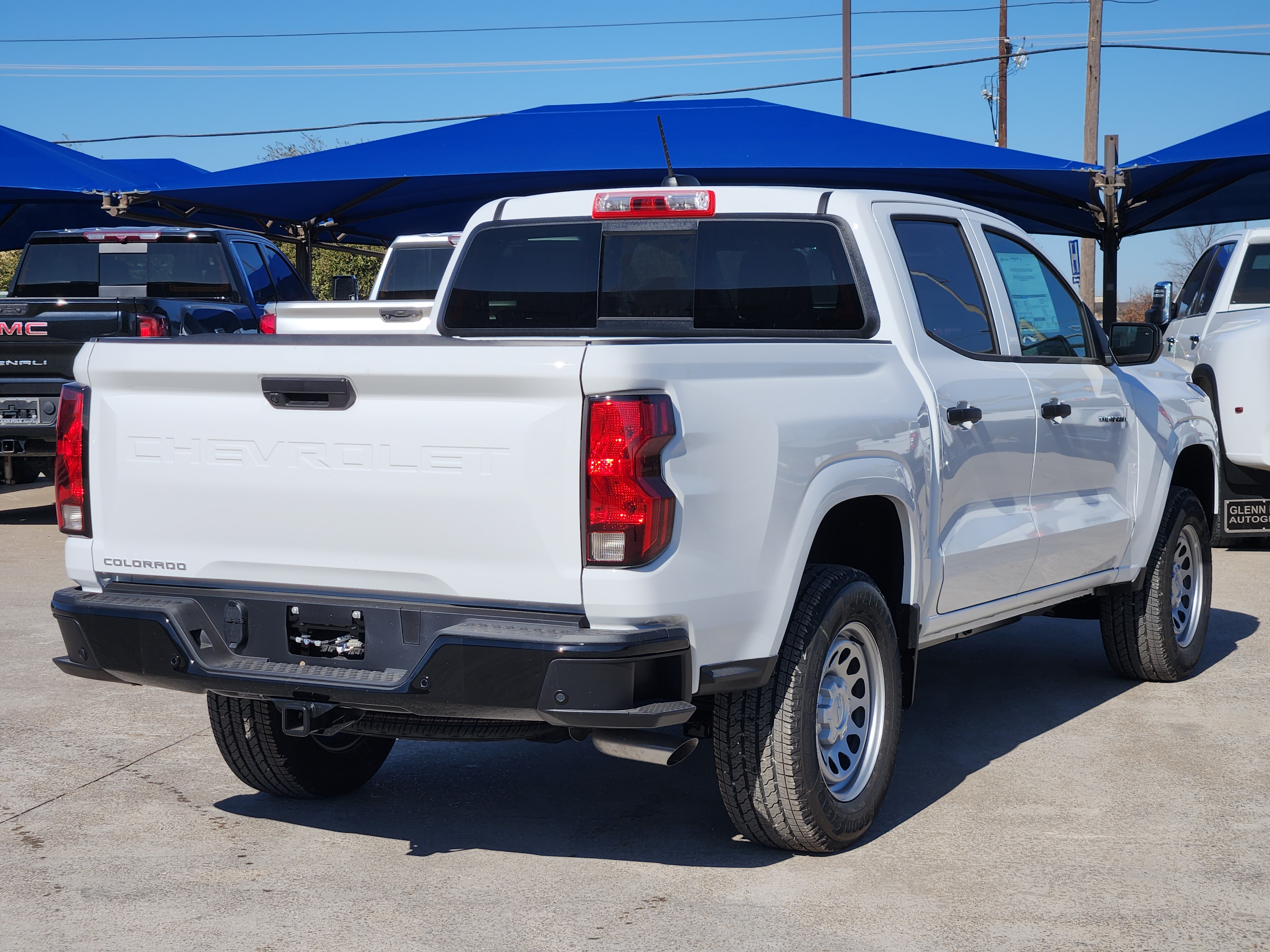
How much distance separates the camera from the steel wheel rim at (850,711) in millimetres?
4129

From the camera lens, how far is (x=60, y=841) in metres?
4.31

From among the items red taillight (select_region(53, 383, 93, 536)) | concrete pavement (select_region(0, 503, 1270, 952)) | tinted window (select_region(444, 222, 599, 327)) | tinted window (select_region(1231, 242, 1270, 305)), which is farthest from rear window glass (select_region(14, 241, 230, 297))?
red taillight (select_region(53, 383, 93, 536))

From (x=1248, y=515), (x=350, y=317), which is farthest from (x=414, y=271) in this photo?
(x=1248, y=515)

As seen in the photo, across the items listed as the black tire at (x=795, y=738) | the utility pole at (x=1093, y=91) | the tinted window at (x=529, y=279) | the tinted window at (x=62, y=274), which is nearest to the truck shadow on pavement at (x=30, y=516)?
the tinted window at (x=62, y=274)

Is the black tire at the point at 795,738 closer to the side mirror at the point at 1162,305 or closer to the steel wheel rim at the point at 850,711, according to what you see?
the steel wheel rim at the point at 850,711

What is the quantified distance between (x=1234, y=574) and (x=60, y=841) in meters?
7.86

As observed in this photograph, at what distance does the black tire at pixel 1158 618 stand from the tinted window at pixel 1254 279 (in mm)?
4610

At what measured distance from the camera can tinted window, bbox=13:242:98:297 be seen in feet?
40.8

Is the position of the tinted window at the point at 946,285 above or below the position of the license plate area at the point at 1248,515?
above

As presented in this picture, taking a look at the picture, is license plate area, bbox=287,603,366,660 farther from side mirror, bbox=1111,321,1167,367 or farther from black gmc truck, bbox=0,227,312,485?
black gmc truck, bbox=0,227,312,485

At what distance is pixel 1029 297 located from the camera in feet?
17.9

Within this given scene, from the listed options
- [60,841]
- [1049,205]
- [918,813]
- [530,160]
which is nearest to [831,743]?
[918,813]

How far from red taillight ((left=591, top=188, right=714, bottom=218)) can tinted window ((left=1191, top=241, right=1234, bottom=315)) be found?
7000mm

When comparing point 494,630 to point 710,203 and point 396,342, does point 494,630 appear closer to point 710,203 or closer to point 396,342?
point 396,342
